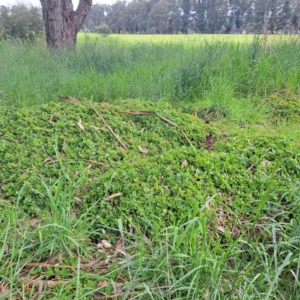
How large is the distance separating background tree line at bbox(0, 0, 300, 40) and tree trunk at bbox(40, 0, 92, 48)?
5.23ft

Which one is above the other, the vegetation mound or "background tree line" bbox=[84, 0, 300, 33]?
"background tree line" bbox=[84, 0, 300, 33]

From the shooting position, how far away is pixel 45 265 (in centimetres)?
142

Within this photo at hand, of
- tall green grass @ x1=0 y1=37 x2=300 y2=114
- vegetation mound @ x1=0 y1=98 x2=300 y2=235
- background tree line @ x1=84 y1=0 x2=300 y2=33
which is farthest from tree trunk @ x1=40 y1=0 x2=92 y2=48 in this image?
vegetation mound @ x1=0 y1=98 x2=300 y2=235

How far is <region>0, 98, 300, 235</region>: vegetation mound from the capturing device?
5.78ft

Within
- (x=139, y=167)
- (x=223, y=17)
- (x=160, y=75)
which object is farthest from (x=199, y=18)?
(x=139, y=167)

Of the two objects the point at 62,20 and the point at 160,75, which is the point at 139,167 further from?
the point at 62,20

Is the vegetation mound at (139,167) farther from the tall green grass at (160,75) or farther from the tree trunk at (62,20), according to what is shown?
the tree trunk at (62,20)

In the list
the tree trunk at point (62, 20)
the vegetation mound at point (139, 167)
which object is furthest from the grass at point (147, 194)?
the tree trunk at point (62, 20)

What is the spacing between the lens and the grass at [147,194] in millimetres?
1350

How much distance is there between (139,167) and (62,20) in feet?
18.5

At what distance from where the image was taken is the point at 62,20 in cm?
634

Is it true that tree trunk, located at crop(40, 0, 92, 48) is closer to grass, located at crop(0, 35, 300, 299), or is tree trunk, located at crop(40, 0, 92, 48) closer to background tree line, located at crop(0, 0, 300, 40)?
background tree line, located at crop(0, 0, 300, 40)

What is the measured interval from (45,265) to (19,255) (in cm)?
15

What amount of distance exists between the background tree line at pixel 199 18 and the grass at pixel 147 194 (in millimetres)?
2882
